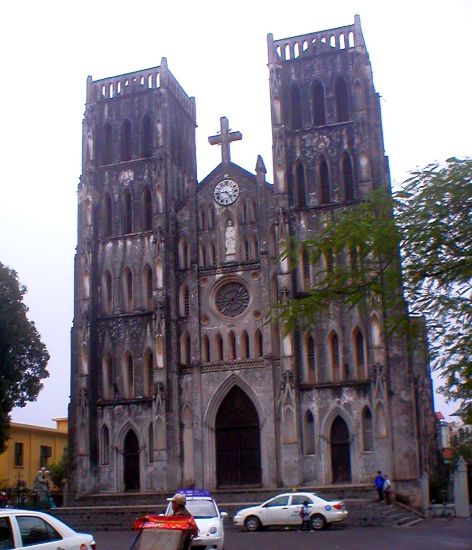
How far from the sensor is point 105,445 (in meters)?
40.3

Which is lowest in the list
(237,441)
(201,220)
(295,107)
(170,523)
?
(170,523)

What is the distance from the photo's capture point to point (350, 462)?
36438mm

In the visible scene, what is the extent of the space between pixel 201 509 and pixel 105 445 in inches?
797

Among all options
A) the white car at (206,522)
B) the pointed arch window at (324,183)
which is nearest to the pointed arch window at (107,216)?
the pointed arch window at (324,183)

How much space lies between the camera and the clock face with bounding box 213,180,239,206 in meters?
40.9

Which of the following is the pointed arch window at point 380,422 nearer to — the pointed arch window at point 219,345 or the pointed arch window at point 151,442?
the pointed arch window at point 219,345

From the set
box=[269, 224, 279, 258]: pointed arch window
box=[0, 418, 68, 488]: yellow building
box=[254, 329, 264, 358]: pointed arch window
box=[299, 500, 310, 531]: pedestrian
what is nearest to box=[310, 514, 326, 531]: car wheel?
box=[299, 500, 310, 531]: pedestrian

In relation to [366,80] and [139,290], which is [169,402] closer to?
[139,290]

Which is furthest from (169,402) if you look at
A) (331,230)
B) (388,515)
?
(331,230)

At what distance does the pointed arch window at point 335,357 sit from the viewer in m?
37.3

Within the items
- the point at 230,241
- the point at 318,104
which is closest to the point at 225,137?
the point at 318,104

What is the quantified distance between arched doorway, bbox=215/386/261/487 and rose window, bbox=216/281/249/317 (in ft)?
11.5

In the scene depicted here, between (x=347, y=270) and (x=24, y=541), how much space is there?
7.16 meters

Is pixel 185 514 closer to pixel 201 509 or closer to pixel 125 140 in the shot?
pixel 201 509
